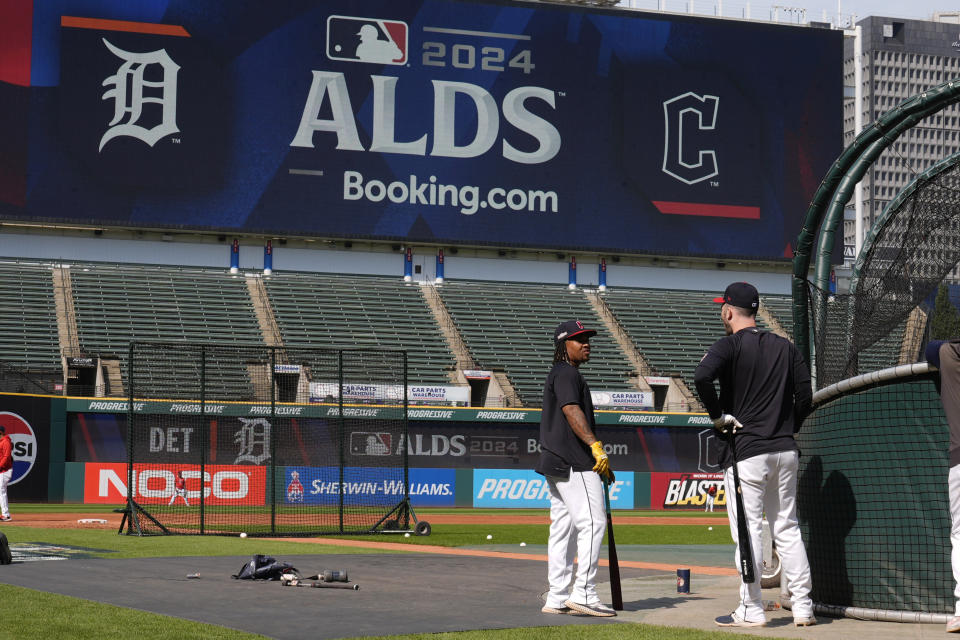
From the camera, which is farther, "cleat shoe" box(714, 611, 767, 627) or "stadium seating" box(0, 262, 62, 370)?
"stadium seating" box(0, 262, 62, 370)

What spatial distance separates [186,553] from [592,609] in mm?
8008

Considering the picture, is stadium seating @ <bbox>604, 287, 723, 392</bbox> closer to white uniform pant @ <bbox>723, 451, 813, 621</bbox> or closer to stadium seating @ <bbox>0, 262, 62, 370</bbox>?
stadium seating @ <bbox>0, 262, 62, 370</bbox>

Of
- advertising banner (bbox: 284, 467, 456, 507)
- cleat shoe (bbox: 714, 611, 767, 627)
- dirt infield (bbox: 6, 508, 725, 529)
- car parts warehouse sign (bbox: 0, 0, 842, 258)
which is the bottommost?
dirt infield (bbox: 6, 508, 725, 529)

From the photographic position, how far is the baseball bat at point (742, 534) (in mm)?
8078

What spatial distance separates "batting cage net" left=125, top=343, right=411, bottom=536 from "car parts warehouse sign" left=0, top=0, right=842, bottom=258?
15.7 metres

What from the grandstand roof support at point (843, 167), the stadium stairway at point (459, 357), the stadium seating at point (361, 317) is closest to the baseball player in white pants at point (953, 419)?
the grandstand roof support at point (843, 167)

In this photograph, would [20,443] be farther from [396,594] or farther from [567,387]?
[567,387]

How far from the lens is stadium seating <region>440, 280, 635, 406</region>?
1681 inches

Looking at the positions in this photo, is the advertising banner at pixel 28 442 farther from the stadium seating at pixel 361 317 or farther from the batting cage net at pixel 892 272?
the batting cage net at pixel 892 272

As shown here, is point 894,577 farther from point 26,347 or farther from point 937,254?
point 26,347

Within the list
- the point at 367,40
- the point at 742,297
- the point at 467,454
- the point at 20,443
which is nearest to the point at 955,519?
the point at 742,297

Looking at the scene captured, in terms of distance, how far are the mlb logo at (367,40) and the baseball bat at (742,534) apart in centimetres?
3789

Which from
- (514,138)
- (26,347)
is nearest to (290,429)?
(26,347)

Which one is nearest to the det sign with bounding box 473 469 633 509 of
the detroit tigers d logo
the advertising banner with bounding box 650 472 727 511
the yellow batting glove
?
the advertising banner with bounding box 650 472 727 511
